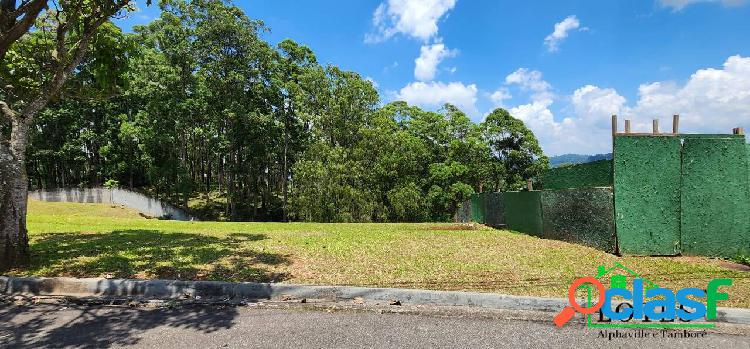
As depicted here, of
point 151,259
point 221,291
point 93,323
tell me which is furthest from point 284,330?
point 151,259

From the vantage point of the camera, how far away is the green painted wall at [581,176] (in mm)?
12812

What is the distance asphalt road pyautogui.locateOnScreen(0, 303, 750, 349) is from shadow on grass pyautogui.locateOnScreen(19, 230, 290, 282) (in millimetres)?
1520

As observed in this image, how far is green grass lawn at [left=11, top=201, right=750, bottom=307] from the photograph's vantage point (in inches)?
267

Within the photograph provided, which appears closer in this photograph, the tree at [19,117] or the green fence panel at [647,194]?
the tree at [19,117]

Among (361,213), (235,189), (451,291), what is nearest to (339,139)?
(361,213)

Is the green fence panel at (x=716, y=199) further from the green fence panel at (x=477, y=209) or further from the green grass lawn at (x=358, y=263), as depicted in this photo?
the green fence panel at (x=477, y=209)

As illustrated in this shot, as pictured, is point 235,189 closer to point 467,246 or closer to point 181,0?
point 181,0

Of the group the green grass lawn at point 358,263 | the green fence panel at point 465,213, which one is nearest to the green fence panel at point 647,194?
the green grass lawn at point 358,263

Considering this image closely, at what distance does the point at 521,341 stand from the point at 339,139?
32957 mm

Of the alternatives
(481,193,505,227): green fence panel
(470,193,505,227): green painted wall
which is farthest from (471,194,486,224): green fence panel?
(481,193,505,227): green fence panel

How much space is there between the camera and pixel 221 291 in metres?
6.12

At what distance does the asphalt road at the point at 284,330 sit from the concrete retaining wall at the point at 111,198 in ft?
106

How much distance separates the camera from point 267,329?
468 cm

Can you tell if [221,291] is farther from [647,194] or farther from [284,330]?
[647,194]
